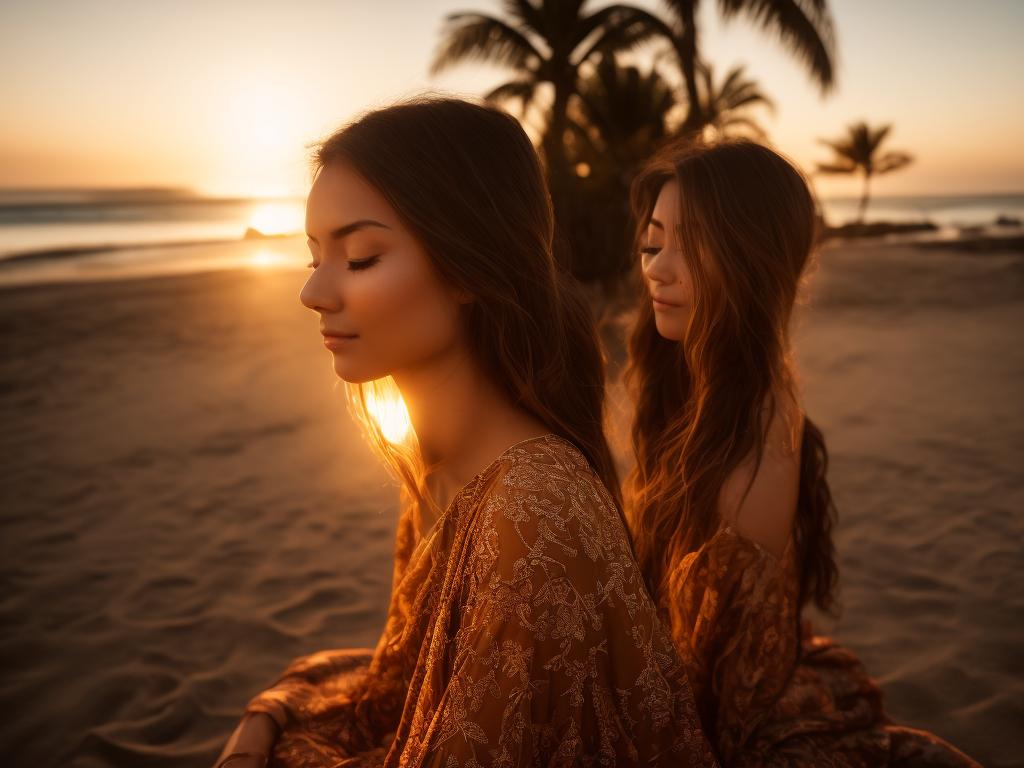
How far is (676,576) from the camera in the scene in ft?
6.21

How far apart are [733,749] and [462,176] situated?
147 centimetres

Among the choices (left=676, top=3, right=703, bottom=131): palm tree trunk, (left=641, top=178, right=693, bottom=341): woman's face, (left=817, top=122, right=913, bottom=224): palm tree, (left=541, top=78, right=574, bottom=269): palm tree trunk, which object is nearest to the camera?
(left=641, top=178, right=693, bottom=341): woman's face

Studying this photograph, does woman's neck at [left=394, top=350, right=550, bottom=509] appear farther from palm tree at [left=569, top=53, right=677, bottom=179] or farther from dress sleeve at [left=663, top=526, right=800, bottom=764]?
palm tree at [left=569, top=53, right=677, bottom=179]

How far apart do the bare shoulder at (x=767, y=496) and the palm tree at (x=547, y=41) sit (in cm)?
1388

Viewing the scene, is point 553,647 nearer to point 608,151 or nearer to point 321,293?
point 321,293

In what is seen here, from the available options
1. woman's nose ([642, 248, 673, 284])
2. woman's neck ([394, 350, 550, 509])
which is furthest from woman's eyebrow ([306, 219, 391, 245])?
woman's nose ([642, 248, 673, 284])

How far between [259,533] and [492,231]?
11.4 ft

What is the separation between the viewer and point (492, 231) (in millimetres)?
1372

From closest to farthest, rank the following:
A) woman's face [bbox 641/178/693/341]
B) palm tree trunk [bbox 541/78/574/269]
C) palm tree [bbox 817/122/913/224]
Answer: woman's face [bbox 641/178/693/341]
palm tree trunk [bbox 541/78/574/269]
palm tree [bbox 817/122/913/224]

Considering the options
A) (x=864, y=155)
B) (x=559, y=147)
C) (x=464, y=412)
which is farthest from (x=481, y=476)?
(x=864, y=155)

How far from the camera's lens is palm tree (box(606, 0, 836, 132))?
12602 millimetres

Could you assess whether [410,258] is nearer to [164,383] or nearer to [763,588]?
[763,588]

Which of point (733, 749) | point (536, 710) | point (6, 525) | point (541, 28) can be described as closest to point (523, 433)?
point (536, 710)

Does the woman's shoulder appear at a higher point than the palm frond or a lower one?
lower
